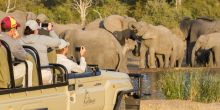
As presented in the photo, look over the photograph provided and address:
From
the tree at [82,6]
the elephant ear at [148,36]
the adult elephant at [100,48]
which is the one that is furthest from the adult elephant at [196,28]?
the tree at [82,6]

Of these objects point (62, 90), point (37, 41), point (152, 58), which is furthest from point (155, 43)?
point (62, 90)

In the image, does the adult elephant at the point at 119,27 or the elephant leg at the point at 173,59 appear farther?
the elephant leg at the point at 173,59

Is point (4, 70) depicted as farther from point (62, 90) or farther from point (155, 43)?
point (155, 43)

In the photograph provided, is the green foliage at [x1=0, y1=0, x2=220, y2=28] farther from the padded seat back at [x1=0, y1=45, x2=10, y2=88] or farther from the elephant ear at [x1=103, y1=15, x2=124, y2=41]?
the padded seat back at [x1=0, y1=45, x2=10, y2=88]

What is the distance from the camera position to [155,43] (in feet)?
106

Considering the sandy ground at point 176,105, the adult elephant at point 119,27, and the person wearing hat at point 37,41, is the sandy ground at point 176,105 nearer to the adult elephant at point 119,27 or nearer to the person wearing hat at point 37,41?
the person wearing hat at point 37,41

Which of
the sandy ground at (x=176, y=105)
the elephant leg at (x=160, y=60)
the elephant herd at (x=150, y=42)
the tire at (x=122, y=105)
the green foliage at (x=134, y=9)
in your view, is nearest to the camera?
the tire at (x=122, y=105)

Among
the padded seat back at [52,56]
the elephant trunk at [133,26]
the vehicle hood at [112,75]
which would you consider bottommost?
the elephant trunk at [133,26]

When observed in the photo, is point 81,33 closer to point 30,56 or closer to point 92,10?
point 30,56

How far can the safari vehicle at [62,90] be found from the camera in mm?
7039

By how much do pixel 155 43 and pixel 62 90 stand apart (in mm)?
24682

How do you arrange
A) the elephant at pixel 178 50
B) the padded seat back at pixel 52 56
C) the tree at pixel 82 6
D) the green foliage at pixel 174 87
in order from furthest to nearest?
the tree at pixel 82 6 → the elephant at pixel 178 50 → the green foliage at pixel 174 87 → the padded seat back at pixel 52 56

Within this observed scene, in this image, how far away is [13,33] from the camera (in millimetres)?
7699

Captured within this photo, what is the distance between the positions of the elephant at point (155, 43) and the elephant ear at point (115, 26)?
1.97ft
